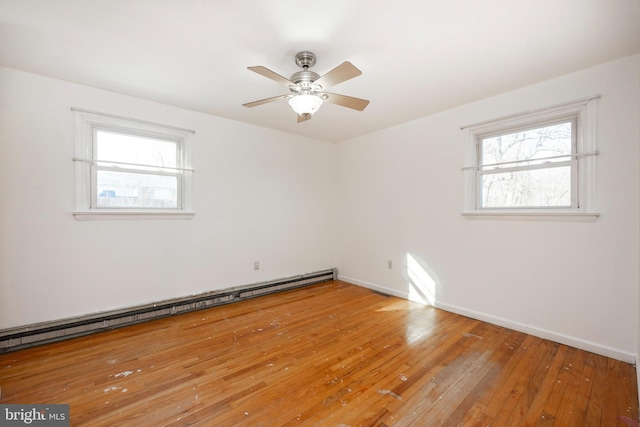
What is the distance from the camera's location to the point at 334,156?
4762 millimetres

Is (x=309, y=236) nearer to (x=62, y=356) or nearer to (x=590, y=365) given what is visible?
(x=62, y=356)

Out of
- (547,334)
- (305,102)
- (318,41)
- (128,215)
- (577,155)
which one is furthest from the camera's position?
(128,215)

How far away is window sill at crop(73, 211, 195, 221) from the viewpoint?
2645 mm

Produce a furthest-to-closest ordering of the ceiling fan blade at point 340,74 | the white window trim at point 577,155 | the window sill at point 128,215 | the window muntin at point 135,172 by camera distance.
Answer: the window muntin at point 135,172 → the window sill at point 128,215 → the white window trim at point 577,155 → the ceiling fan blade at point 340,74

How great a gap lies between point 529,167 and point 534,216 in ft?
1.62

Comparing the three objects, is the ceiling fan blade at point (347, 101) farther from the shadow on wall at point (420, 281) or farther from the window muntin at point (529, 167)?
the shadow on wall at point (420, 281)

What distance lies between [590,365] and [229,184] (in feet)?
12.9

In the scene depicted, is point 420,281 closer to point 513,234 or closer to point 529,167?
point 513,234

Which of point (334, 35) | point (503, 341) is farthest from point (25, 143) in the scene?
point (503, 341)

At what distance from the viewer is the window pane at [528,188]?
2492 millimetres

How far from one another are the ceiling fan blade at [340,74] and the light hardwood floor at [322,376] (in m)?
2.08

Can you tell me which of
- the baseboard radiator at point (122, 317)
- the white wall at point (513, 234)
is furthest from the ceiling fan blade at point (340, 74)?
the baseboard radiator at point (122, 317)

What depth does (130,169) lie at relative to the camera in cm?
292

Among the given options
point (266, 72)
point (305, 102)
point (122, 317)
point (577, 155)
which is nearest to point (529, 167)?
point (577, 155)
